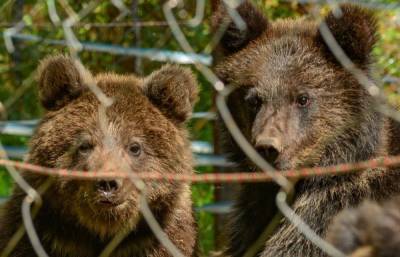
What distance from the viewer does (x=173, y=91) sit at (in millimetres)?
5312

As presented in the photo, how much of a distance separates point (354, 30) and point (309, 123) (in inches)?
22.4

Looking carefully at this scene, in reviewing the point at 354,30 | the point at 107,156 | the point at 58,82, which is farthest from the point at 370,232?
the point at 58,82

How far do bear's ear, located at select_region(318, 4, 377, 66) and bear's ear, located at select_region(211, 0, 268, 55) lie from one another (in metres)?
0.58

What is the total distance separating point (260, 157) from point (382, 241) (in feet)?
5.76

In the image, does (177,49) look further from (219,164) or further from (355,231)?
(355,231)

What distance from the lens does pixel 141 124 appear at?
17.0ft

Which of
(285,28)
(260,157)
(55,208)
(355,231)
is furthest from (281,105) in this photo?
(355,231)

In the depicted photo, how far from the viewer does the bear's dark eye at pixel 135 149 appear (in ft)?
16.6

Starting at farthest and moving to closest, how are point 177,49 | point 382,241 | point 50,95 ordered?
point 177,49, point 50,95, point 382,241

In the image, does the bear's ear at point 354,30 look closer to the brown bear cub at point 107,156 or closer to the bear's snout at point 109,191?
the brown bear cub at point 107,156

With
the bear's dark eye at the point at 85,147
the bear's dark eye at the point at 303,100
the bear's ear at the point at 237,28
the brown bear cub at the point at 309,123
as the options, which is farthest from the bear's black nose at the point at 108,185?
the bear's ear at the point at 237,28

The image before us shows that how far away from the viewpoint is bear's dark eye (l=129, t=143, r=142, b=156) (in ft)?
16.6

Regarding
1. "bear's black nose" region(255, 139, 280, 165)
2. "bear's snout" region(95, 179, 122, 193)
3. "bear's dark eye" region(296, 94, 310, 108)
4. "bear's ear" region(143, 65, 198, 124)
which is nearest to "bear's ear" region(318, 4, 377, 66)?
"bear's dark eye" region(296, 94, 310, 108)

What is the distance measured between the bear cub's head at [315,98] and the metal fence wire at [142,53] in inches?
2.8
